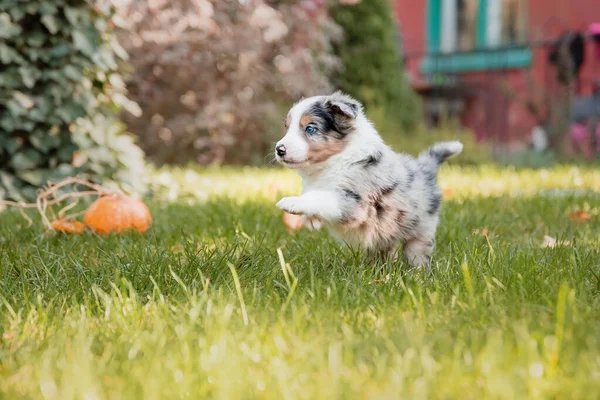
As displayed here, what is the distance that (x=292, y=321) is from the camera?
74.9 inches

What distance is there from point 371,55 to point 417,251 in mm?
6808

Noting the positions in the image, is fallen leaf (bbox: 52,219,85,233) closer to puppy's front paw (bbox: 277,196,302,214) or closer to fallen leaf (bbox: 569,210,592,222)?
puppy's front paw (bbox: 277,196,302,214)

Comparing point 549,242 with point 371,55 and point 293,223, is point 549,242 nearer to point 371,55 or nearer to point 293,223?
point 293,223

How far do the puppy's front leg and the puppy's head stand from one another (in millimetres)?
183

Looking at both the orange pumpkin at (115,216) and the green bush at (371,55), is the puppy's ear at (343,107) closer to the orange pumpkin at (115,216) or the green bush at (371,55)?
the orange pumpkin at (115,216)

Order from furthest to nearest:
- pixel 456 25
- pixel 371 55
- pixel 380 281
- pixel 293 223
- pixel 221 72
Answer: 1. pixel 456 25
2. pixel 371 55
3. pixel 221 72
4. pixel 293 223
5. pixel 380 281

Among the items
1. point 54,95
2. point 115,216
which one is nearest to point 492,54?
→ point 54,95

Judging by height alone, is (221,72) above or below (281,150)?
below

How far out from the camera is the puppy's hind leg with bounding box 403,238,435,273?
2.76 meters

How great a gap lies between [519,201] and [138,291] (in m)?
3.02

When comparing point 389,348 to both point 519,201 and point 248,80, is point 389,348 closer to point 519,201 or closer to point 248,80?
point 519,201

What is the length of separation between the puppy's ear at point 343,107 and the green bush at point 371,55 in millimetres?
6410

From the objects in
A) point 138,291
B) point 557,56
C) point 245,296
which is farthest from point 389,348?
point 557,56

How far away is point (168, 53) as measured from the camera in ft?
24.0
